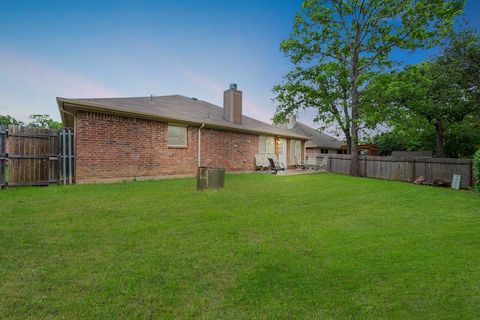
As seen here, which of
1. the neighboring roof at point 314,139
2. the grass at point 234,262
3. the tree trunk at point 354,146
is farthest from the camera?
the neighboring roof at point 314,139

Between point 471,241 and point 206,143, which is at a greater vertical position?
point 206,143

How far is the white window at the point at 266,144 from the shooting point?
53.7 ft

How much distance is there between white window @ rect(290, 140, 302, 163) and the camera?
62.5ft

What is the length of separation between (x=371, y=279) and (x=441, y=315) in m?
0.62

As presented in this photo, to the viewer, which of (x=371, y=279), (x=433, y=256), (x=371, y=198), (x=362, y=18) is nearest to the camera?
(x=371, y=279)

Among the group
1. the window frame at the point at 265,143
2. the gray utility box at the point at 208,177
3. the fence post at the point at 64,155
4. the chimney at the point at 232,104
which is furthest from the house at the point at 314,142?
the fence post at the point at 64,155

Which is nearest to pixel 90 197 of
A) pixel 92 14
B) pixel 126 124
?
pixel 126 124

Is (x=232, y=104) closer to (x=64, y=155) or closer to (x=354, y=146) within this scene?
(x=354, y=146)

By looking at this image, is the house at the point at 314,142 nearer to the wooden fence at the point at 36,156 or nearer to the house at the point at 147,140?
the house at the point at 147,140

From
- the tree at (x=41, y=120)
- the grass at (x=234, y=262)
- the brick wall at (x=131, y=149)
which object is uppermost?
the tree at (x=41, y=120)

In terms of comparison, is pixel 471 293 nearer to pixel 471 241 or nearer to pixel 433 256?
pixel 433 256

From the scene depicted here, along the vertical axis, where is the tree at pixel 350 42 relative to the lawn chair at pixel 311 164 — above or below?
above

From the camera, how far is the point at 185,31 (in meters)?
13.4

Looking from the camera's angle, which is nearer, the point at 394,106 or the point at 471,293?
the point at 471,293
